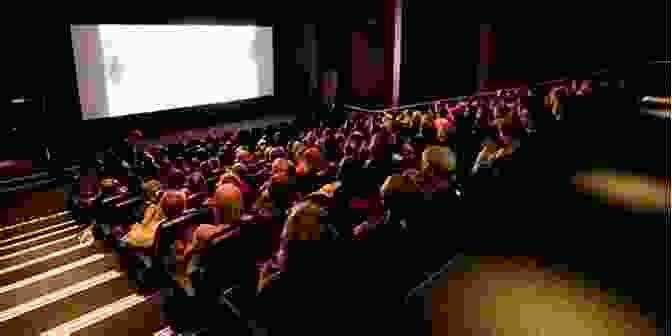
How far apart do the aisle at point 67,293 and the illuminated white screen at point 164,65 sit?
17.3ft

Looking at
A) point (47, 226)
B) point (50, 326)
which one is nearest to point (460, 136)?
point (50, 326)

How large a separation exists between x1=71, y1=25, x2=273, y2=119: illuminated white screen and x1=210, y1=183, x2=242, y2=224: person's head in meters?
7.80

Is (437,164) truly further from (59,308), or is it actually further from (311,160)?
(59,308)

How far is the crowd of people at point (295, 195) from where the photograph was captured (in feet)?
9.80

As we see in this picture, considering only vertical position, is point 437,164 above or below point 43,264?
above

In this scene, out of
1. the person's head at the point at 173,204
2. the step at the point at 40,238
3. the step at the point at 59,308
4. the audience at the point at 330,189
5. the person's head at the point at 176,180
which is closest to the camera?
the audience at the point at 330,189

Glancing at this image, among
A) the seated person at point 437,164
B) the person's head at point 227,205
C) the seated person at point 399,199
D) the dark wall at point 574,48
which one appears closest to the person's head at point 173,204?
the person's head at point 227,205

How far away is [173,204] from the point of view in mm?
3545

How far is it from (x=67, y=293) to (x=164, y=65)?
795cm

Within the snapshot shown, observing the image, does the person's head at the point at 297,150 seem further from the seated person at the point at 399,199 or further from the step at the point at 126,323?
the step at the point at 126,323

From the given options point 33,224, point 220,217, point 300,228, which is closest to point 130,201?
point 220,217

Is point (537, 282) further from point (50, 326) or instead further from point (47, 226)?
point (47, 226)

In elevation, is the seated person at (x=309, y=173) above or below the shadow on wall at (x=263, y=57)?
below

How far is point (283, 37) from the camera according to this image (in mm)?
13031
